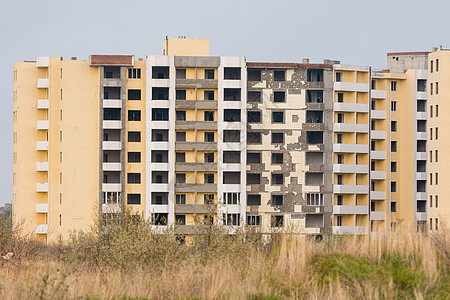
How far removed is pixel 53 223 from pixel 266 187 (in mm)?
24492

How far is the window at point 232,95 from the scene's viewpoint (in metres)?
90.8

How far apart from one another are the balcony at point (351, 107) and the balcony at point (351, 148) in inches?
164

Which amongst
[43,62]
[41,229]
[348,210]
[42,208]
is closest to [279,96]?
[348,210]

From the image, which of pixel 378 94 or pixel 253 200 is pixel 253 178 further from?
pixel 378 94

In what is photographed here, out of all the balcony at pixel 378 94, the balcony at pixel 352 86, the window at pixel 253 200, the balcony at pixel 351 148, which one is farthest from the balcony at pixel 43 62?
the balcony at pixel 378 94

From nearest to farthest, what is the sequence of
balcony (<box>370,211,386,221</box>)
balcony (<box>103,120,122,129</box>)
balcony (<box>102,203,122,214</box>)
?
balcony (<box>102,203,122,214</box>)
balcony (<box>103,120,122,129</box>)
balcony (<box>370,211,386,221</box>)

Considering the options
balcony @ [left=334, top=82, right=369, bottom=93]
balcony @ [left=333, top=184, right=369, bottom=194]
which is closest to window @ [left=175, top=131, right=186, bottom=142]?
balcony @ [left=333, top=184, right=369, bottom=194]

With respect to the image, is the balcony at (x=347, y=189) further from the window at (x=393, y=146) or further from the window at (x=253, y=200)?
the window at (x=253, y=200)

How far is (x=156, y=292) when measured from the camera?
23.5 metres

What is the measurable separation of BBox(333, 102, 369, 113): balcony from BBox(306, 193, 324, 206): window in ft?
34.2

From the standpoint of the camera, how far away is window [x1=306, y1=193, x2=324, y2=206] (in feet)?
299

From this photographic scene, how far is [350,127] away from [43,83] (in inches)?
1424

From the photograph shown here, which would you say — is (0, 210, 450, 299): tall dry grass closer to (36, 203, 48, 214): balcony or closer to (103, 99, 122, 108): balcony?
(103, 99, 122, 108): balcony

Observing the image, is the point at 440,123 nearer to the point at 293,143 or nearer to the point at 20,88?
the point at 293,143
